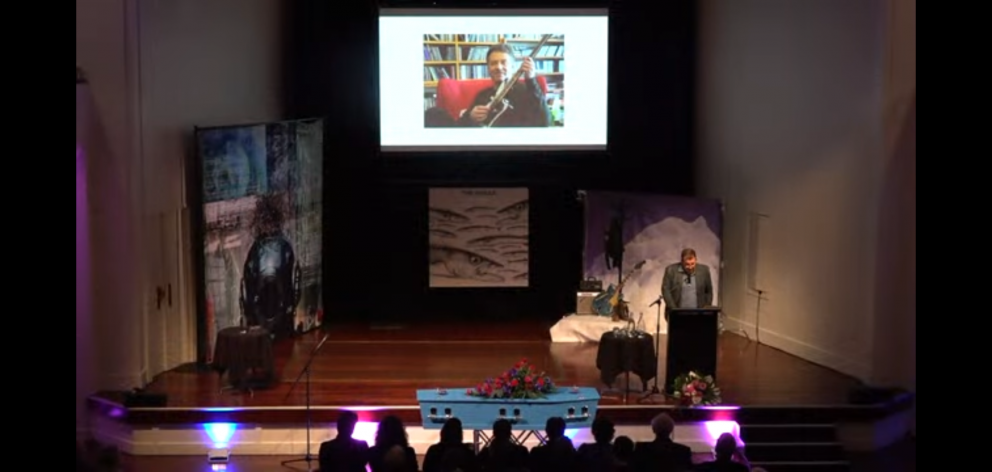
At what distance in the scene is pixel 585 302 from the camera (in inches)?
583

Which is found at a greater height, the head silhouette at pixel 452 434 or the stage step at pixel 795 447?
the head silhouette at pixel 452 434

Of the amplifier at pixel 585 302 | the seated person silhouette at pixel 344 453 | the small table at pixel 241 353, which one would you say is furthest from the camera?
the amplifier at pixel 585 302

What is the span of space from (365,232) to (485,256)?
4.88 feet

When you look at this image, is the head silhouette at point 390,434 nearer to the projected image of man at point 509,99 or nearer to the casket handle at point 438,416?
the casket handle at point 438,416

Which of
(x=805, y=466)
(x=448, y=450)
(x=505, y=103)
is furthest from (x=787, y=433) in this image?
(x=505, y=103)

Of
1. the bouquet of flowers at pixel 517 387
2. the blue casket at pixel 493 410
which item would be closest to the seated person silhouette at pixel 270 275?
the blue casket at pixel 493 410

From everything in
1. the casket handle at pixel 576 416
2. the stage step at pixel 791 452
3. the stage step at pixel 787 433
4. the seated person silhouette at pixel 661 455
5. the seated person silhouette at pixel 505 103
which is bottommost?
the stage step at pixel 791 452

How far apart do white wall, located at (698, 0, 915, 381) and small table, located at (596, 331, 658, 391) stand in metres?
2.31

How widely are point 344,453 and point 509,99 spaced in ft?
23.8

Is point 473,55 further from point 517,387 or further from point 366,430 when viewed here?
point 517,387

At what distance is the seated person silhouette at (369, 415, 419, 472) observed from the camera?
809 centimetres

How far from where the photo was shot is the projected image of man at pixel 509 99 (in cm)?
1508

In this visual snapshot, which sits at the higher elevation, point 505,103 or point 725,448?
point 505,103

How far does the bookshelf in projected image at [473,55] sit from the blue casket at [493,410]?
17.5 feet
